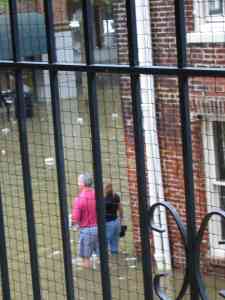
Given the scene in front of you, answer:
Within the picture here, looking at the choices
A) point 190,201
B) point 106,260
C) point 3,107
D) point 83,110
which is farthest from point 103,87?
point 190,201

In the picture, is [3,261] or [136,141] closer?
[136,141]

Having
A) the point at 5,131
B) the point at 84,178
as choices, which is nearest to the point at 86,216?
the point at 84,178

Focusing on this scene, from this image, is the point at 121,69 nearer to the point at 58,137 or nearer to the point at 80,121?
the point at 58,137

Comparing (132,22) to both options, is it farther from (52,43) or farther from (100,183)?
(100,183)

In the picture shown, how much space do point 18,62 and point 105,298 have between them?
0.86 m

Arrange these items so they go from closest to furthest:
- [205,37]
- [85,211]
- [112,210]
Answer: [205,37] → [85,211] → [112,210]

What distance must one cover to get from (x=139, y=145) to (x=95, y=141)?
20cm

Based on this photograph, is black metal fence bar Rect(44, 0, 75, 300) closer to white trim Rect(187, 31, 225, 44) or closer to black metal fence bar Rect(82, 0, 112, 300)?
black metal fence bar Rect(82, 0, 112, 300)

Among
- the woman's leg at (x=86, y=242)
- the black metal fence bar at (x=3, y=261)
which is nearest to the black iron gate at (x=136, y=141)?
the black metal fence bar at (x=3, y=261)

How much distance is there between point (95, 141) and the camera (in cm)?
248

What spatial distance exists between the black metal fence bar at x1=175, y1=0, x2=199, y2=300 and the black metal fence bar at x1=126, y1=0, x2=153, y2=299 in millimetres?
177

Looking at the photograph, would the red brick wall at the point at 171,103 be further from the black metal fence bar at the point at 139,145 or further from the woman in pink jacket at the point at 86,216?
the black metal fence bar at the point at 139,145

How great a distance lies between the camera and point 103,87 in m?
3.49

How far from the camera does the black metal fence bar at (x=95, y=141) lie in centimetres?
241
